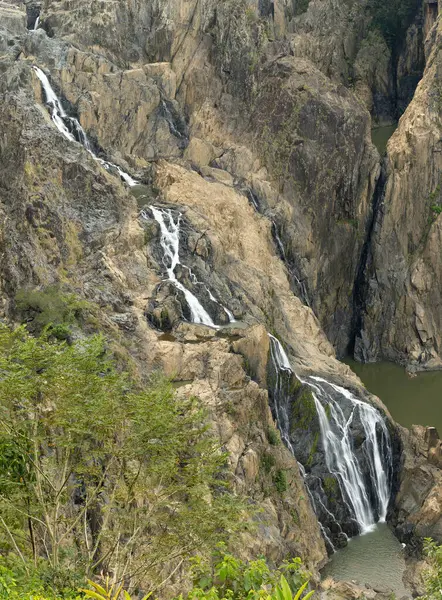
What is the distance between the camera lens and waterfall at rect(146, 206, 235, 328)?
39.8 meters

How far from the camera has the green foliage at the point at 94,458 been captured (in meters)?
17.8

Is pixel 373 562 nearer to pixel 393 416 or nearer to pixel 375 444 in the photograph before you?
pixel 375 444

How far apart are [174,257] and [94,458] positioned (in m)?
23.2

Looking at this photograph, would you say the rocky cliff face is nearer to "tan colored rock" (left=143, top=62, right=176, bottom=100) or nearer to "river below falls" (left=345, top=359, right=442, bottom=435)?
"river below falls" (left=345, top=359, right=442, bottom=435)

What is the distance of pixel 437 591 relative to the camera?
54.3 feet

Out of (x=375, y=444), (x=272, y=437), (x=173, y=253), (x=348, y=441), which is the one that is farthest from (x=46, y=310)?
(x=375, y=444)

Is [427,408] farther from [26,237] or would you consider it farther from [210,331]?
[26,237]

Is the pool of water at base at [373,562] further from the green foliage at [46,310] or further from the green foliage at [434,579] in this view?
the green foliage at [434,579]

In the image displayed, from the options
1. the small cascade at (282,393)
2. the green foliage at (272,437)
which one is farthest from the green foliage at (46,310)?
the small cascade at (282,393)

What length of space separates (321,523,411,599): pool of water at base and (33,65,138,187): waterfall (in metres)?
24.3

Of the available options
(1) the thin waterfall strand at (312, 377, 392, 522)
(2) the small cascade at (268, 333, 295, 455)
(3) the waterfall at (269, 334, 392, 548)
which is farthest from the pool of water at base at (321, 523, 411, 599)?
(2) the small cascade at (268, 333, 295, 455)

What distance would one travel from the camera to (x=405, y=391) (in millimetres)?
53688

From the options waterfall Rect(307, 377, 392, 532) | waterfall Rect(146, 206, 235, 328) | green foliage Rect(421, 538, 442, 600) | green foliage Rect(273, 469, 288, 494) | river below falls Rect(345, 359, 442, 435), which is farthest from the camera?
river below falls Rect(345, 359, 442, 435)

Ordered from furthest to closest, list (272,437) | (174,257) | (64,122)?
(64,122) < (174,257) < (272,437)
